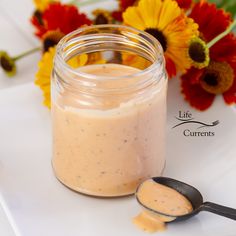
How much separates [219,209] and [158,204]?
11 centimetres

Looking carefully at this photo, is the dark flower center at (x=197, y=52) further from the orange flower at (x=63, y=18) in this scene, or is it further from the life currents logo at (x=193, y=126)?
the orange flower at (x=63, y=18)

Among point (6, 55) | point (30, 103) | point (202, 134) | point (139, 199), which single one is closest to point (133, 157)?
point (139, 199)

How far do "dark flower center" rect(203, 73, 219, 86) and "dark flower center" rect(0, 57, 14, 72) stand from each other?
0.50 meters

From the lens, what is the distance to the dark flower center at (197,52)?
1.32 m

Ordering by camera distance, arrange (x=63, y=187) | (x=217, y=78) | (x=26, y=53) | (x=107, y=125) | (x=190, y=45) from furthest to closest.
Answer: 1. (x=26, y=53)
2. (x=217, y=78)
3. (x=190, y=45)
4. (x=63, y=187)
5. (x=107, y=125)

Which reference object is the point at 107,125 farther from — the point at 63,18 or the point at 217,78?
the point at 63,18

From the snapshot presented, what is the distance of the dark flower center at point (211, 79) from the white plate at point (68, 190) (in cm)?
5

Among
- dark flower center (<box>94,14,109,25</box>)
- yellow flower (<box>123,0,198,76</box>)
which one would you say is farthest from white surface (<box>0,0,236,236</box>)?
dark flower center (<box>94,14,109,25</box>)

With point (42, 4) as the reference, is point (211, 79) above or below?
below

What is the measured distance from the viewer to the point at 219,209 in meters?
1.10

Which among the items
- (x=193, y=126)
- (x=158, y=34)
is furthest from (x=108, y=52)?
(x=193, y=126)

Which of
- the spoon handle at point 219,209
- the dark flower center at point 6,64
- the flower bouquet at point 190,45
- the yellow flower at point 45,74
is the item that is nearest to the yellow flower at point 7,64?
the dark flower center at point 6,64

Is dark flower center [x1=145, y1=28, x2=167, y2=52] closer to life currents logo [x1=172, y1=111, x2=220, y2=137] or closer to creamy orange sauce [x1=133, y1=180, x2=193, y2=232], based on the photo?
life currents logo [x1=172, y1=111, x2=220, y2=137]

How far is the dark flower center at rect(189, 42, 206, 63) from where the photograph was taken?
1.32 metres
